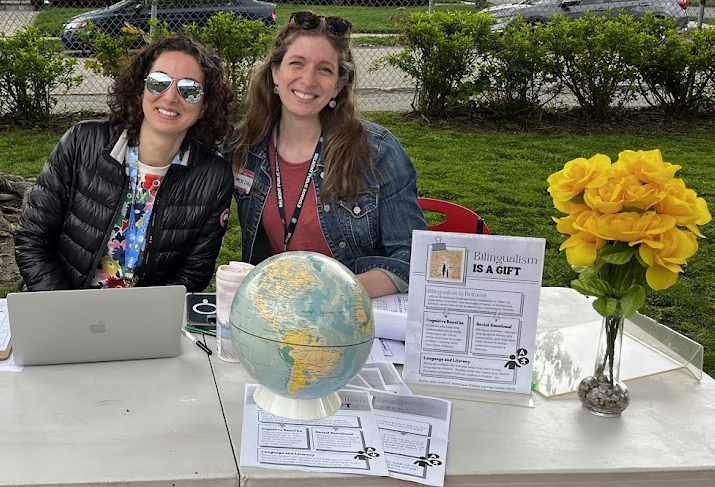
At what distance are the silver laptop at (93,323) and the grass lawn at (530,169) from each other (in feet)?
9.03

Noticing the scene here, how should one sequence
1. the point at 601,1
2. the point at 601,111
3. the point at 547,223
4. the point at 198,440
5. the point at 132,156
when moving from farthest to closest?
the point at 601,1 → the point at 601,111 → the point at 547,223 → the point at 132,156 → the point at 198,440

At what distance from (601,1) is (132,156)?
9523 millimetres

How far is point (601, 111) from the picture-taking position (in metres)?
8.07

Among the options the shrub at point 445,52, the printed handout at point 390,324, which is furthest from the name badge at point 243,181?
the shrub at point 445,52

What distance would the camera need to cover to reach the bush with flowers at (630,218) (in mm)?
1600

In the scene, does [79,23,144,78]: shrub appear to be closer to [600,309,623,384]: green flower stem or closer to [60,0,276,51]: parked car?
[60,0,276,51]: parked car

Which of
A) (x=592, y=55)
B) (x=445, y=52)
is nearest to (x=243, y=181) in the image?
(x=445, y=52)

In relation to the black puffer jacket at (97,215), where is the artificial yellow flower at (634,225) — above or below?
above

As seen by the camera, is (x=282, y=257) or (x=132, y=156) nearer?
(x=282, y=257)

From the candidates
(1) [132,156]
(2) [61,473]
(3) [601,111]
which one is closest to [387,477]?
(2) [61,473]

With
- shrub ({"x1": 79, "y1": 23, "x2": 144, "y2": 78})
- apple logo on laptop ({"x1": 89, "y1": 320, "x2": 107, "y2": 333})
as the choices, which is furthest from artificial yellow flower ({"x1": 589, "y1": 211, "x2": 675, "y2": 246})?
shrub ({"x1": 79, "y1": 23, "x2": 144, "y2": 78})

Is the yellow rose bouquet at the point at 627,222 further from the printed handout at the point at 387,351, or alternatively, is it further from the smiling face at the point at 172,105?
the smiling face at the point at 172,105

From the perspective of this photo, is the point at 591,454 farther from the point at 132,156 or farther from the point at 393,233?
the point at 132,156

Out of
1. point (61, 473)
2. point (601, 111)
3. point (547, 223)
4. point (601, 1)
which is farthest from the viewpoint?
point (601, 1)
